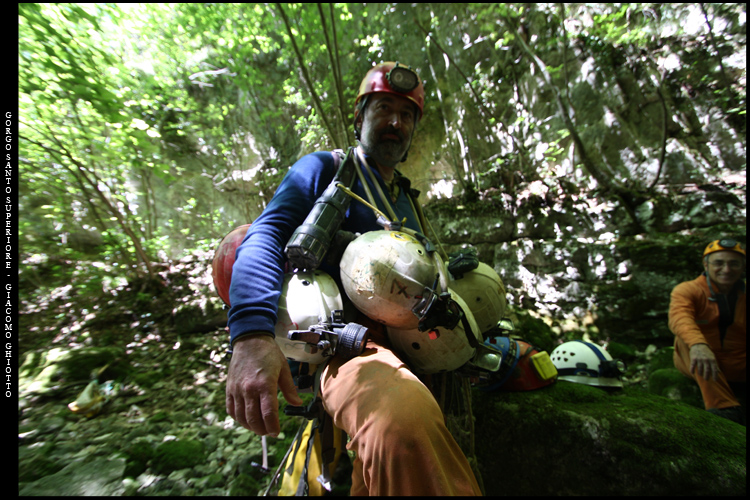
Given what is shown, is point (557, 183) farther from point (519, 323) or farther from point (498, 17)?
point (498, 17)

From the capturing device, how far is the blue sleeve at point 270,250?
3.81 feet

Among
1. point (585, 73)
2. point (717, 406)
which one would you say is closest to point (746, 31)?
point (585, 73)

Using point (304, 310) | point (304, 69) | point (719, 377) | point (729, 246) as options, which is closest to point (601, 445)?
point (304, 310)

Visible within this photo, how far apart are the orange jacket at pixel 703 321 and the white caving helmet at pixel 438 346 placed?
9.68 ft

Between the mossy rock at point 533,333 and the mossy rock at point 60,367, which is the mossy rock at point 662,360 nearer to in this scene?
the mossy rock at point 533,333

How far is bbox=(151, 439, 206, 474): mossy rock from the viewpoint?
2.28 m

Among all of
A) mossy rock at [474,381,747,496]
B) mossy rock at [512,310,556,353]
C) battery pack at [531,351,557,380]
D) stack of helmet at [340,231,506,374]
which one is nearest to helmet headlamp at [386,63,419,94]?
stack of helmet at [340,231,506,374]

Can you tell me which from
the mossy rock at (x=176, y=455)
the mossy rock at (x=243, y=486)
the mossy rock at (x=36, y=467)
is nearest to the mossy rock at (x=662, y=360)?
the mossy rock at (x=243, y=486)

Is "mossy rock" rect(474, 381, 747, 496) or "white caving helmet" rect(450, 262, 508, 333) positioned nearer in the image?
"mossy rock" rect(474, 381, 747, 496)

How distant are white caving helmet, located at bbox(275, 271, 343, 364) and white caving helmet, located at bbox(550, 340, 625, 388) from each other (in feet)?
7.39

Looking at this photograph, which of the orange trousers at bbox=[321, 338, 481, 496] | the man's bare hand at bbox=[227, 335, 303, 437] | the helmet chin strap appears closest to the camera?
the orange trousers at bbox=[321, 338, 481, 496]

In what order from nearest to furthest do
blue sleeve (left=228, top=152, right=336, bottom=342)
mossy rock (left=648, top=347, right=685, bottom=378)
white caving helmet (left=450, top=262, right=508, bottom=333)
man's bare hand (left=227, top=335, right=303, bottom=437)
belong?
man's bare hand (left=227, top=335, right=303, bottom=437), blue sleeve (left=228, top=152, right=336, bottom=342), white caving helmet (left=450, top=262, right=508, bottom=333), mossy rock (left=648, top=347, right=685, bottom=378)

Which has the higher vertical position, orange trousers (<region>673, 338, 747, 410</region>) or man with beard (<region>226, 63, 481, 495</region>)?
man with beard (<region>226, 63, 481, 495</region>)

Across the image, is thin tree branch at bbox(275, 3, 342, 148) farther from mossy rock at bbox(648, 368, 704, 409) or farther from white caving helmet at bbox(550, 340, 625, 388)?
mossy rock at bbox(648, 368, 704, 409)
